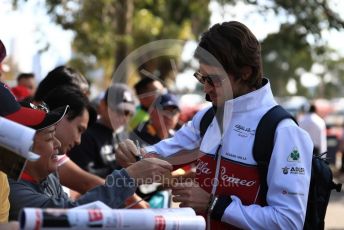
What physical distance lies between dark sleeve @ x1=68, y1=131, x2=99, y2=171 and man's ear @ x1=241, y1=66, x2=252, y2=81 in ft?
9.41

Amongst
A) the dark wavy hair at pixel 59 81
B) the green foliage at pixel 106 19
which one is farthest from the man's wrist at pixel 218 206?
the green foliage at pixel 106 19

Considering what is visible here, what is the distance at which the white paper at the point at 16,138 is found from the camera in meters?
1.94

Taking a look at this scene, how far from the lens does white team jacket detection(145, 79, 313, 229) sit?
8.73 ft

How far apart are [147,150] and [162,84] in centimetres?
426

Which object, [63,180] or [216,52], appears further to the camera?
[63,180]

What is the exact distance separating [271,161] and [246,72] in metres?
0.45

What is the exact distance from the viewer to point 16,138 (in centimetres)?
195

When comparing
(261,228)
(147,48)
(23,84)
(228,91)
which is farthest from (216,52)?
(23,84)

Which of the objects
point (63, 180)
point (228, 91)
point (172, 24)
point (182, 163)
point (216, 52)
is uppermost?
point (172, 24)

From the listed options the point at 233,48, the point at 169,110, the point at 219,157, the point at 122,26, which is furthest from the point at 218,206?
the point at 122,26

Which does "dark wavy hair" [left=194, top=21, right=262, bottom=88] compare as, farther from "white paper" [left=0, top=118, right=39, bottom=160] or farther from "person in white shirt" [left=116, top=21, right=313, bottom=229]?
"white paper" [left=0, top=118, right=39, bottom=160]

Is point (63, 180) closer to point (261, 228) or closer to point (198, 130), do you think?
point (198, 130)

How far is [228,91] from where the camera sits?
9.47 feet

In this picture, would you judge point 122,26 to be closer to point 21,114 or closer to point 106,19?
point 106,19
